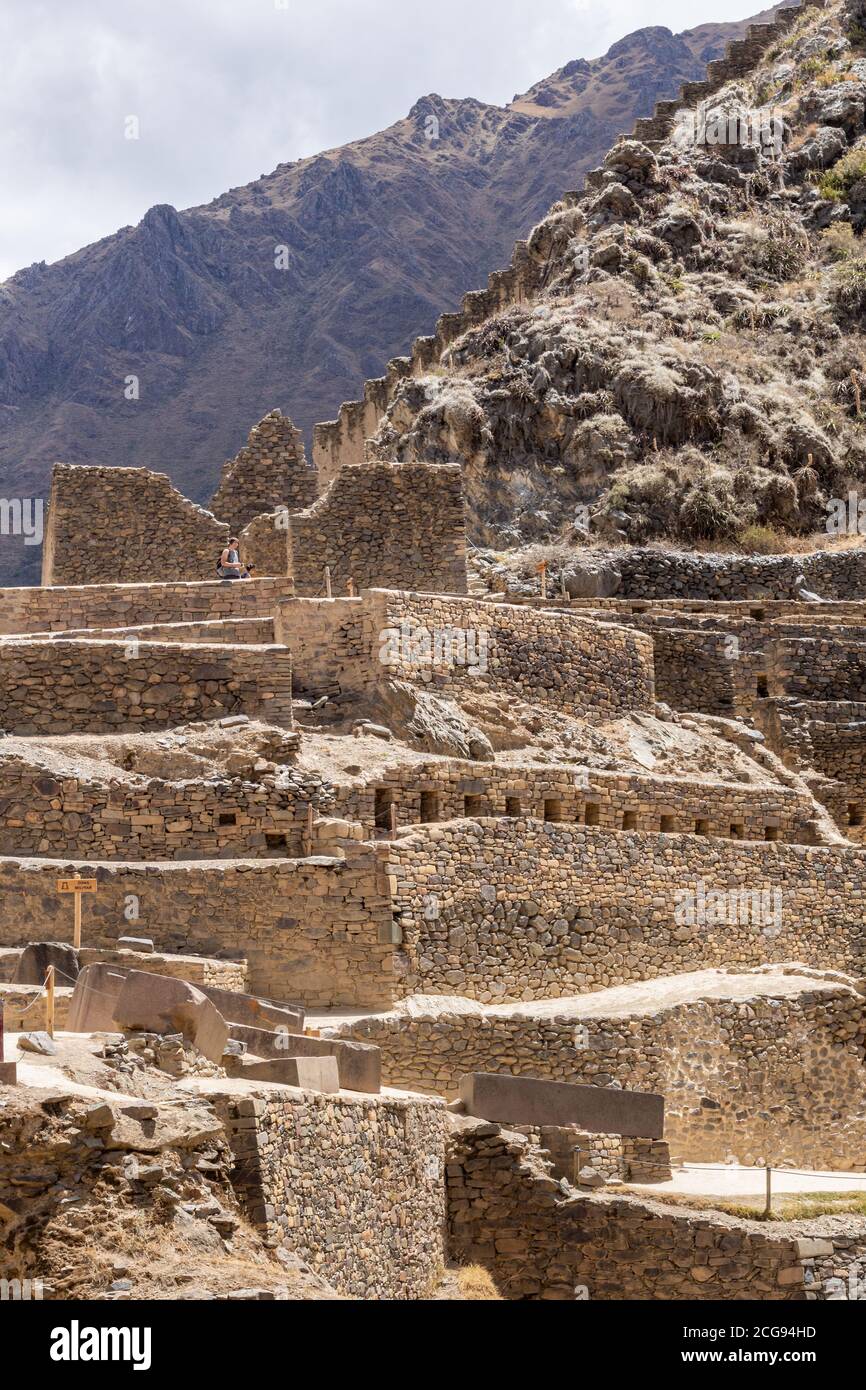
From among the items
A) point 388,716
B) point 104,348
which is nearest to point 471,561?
point 388,716

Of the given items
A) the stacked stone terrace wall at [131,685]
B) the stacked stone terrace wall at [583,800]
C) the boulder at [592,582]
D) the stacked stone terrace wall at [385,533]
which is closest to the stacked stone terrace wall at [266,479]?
the stacked stone terrace wall at [385,533]

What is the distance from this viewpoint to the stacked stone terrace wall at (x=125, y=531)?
97.1 feet

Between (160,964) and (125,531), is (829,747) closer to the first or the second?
(125,531)

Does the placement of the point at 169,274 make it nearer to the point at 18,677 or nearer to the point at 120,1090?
the point at 18,677

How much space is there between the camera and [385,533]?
29.3 meters

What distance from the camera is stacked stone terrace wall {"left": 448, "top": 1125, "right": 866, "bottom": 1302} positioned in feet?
56.2

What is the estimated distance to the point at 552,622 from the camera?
26688 millimetres

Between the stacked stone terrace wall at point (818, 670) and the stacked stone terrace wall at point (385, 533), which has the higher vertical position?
the stacked stone terrace wall at point (385, 533)

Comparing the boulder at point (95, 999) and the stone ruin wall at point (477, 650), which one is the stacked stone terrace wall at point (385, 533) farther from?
the boulder at point (95, 999)

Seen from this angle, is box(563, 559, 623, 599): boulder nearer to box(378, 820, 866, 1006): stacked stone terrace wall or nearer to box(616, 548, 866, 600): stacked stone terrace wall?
box(616, 548, 866, 600): stacked stone terrace wall

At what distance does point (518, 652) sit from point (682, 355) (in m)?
17.2

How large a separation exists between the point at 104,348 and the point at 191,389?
5.75 m

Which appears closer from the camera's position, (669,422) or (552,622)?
(552,622)

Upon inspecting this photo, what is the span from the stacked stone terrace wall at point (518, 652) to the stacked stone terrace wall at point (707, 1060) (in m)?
5.59
